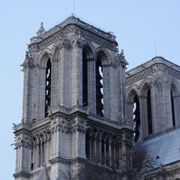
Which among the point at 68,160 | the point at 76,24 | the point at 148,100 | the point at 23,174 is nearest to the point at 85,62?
the point at 76,24

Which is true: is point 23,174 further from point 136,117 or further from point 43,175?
point 136,117

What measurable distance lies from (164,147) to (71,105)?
1084 centimetres

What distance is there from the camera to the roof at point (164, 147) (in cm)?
6738

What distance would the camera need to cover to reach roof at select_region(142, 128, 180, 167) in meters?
67.4

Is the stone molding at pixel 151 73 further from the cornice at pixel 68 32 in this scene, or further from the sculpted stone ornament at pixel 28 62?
the sculpted stone ornament at pixel 28 62

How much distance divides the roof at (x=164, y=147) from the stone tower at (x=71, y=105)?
3397mm

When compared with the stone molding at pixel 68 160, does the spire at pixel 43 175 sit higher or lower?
lower

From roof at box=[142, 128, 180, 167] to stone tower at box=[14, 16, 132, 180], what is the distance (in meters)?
3.40

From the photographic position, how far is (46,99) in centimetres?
7200

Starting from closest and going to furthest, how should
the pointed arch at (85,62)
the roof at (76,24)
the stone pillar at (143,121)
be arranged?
1. the pointed arch at (85,62)
2. the roof at (76,24)
3. the stone pillar at (143,121)

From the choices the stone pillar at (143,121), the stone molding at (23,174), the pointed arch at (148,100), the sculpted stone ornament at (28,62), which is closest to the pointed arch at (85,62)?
the sculpted stone ornament at (28,62)

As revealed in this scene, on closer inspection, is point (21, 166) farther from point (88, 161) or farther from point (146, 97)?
point (146, 97)

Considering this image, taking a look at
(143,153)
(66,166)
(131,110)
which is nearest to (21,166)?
(66,166)

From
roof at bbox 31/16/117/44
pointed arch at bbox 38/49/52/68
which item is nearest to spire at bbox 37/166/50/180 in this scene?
pointed arch at bbox 38/49/52/68
